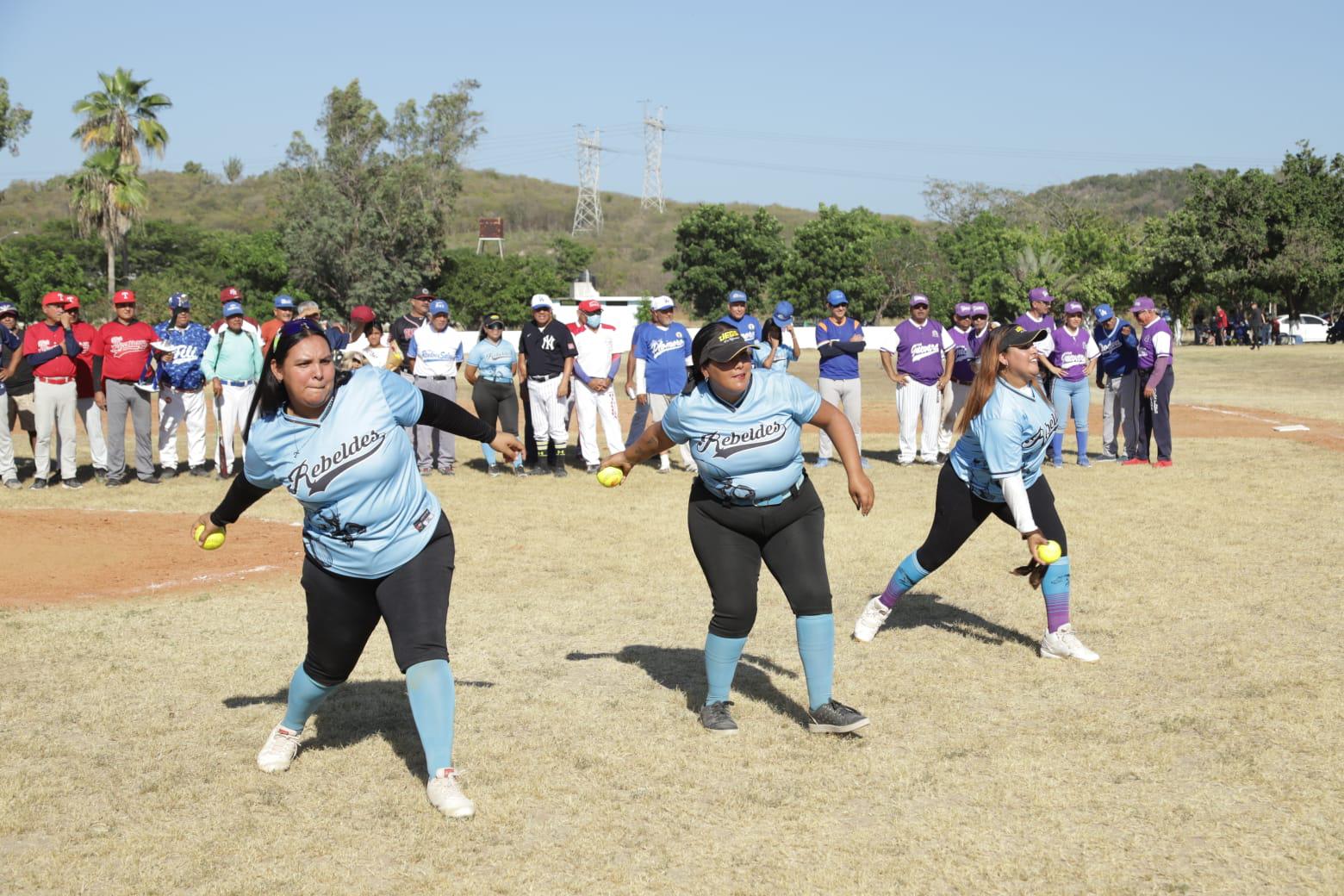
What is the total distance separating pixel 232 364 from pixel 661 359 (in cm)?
537

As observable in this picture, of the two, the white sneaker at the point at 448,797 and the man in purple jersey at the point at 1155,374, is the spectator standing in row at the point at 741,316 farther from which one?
the white sneaker at the point at 448,797

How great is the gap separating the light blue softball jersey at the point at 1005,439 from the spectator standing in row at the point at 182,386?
35.9ft

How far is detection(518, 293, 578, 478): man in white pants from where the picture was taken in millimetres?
15953

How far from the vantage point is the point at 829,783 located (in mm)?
5625

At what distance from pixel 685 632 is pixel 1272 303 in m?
61.6

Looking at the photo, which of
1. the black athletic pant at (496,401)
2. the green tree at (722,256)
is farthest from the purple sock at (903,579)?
the green tree at (722,256)

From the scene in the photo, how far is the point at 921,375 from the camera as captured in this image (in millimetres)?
16312

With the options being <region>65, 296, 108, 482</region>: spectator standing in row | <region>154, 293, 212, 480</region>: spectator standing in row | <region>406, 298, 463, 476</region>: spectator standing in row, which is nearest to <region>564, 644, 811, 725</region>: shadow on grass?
<region>406, 298, 463, 476</region>: spectator standing in row

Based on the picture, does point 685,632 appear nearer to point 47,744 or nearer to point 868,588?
point 868,588

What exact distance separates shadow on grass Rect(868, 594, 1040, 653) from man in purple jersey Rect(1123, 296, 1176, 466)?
7.96 meters

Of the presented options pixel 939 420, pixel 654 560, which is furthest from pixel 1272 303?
pixel 654 560

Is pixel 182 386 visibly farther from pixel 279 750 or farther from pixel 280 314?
pixel 279 750

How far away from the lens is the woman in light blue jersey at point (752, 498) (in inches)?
238

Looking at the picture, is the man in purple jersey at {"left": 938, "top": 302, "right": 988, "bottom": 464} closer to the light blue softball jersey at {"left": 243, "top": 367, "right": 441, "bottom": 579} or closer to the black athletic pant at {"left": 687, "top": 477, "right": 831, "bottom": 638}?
the black athletic pant at {"left": 687, "top": 477, "right": 831, "bottom": 638}
